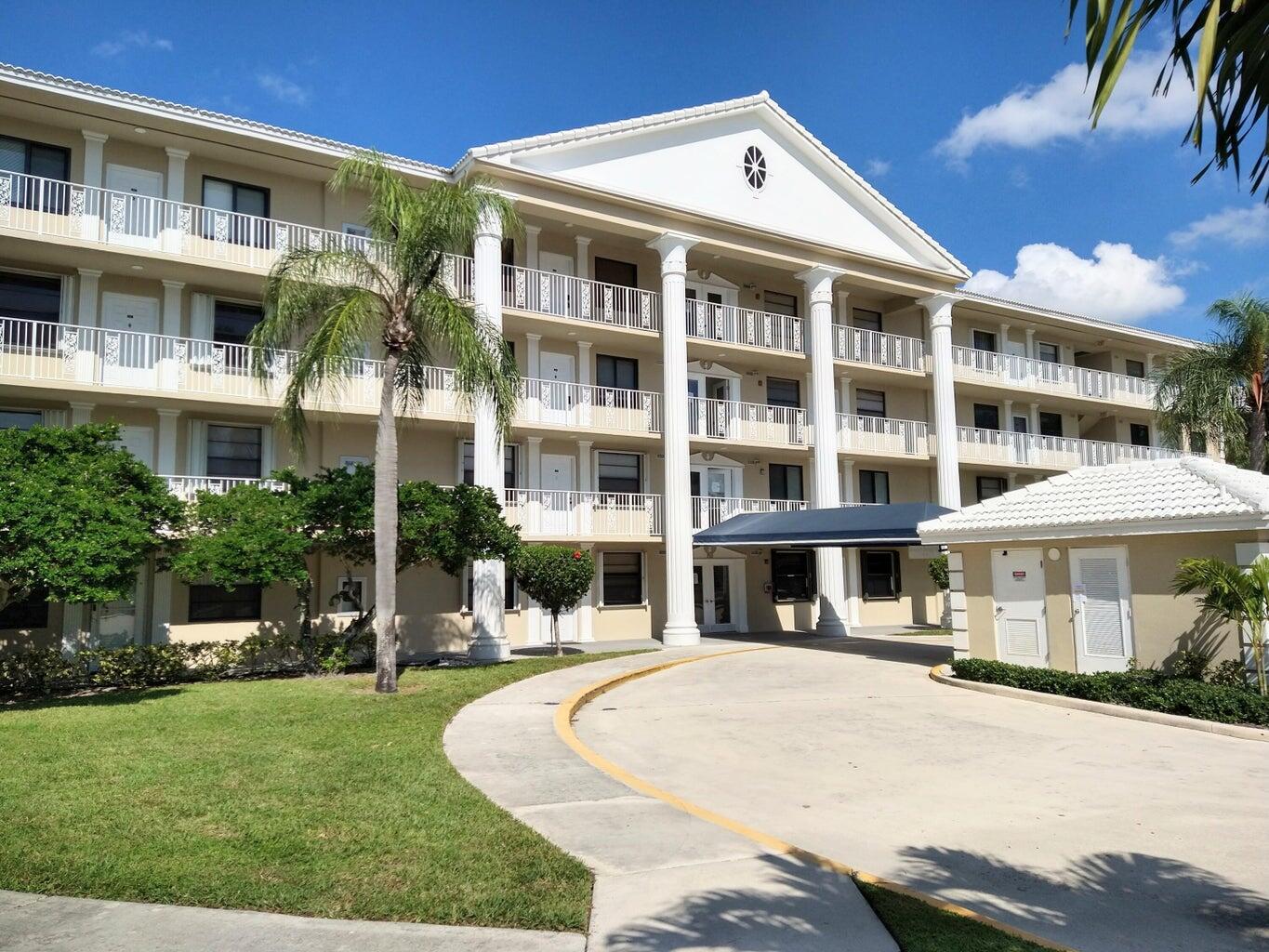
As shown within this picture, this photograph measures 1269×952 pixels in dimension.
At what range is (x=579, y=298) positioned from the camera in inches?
939

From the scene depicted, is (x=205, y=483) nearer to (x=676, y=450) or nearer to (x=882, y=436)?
(x=676, y=450)

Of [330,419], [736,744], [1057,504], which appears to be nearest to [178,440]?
[330,419]

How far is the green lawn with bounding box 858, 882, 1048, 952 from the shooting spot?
14.4ft

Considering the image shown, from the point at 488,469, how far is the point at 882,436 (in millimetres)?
14026

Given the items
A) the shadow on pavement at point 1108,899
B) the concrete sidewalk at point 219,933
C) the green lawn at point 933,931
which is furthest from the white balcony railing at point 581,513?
Result: the green lawn at point 933,931

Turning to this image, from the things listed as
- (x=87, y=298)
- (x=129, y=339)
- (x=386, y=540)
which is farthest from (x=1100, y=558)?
(x=87, y=298)

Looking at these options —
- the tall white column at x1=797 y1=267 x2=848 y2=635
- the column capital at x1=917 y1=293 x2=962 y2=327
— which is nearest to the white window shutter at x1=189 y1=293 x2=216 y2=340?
the tall white column at x1=797 y1=267 x2=848 y2=635

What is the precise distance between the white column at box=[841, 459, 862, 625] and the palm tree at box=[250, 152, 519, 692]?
1663cm

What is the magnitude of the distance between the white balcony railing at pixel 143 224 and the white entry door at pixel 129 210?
0.06ft

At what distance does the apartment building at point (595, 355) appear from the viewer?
18.8 m

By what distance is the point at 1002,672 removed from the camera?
14367 millimetres

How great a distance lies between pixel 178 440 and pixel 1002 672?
17.3 metres

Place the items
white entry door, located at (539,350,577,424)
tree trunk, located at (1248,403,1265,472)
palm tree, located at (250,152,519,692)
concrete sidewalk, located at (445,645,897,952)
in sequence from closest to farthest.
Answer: concrete sidewalk, located at (445,645,897,952) → palm tree, located at (250,152,519,692) → white entry door, located at (539,350,577,424) → tree trunk, located at (1248,403,1265,472)

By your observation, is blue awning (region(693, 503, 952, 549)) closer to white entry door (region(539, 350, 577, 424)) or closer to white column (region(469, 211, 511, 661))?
white entry door (region(539, 350, 577, 424))
